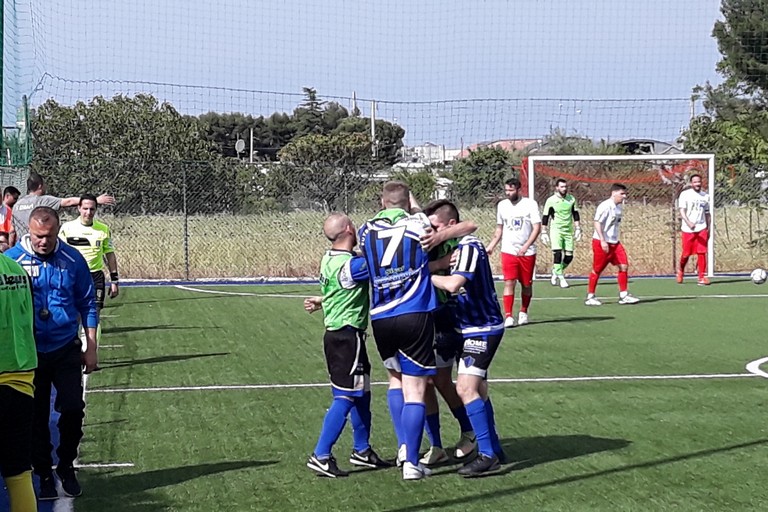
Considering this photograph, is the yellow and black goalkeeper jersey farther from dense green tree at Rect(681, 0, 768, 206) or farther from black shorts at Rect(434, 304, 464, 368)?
dense green tree at Rect(681, 0, 768, 206)

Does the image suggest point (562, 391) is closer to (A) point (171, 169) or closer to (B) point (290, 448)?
(B) point (290, 448)

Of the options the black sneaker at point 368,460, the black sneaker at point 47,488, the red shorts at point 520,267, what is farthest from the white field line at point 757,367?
the black sneaker at point 47,488

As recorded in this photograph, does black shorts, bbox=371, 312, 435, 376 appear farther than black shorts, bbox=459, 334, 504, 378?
No

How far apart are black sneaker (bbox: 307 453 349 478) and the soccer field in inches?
2.6

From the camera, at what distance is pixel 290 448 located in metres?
8.45

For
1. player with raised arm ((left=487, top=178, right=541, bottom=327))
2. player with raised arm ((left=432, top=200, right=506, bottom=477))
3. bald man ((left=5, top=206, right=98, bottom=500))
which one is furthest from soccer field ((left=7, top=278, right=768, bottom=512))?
player with raised arm ((left=487, top=178, right=541, bottom=327))

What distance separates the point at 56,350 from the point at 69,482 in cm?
84

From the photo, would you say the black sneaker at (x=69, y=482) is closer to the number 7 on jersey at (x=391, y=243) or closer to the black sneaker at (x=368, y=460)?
the black sneaker at (x=368, y=460)

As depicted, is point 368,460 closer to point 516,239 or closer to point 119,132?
point 516,239

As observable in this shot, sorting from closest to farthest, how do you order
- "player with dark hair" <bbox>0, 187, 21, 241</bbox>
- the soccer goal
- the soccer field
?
the soccer field < "player with dark hair" <bbox>0, 187, 21, 241</bbox> < the soccer goal

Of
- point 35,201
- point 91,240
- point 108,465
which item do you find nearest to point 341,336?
point 108,465

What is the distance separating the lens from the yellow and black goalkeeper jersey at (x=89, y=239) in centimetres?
1257

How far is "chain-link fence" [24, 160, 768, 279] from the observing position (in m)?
25.3

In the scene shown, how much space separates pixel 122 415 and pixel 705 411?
4959 millimetres
